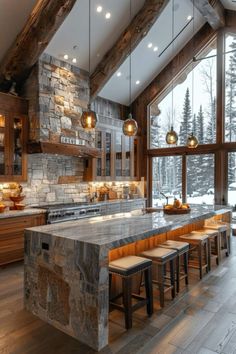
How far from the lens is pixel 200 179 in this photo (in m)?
7.73

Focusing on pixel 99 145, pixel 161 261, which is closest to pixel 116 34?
pixel 99 145

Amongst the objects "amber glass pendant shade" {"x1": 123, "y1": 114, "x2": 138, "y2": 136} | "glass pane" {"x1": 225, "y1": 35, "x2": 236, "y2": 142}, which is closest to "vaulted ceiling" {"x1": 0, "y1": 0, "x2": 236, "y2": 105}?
"glass pane" {"x1": 225, "y1": 35, "x2": 236, "y2": 142}

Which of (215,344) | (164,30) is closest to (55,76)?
(164,30)

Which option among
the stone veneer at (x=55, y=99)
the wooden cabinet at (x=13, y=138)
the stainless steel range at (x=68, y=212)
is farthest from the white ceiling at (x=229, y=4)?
the stainless steel range at (x=68, y=212)

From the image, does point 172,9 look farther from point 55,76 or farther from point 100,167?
point 100,167

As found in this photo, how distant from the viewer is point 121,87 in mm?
7949

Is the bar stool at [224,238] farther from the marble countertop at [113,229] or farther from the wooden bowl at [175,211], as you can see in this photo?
the marble countertop at [113,229]

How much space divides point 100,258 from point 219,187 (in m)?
5.66

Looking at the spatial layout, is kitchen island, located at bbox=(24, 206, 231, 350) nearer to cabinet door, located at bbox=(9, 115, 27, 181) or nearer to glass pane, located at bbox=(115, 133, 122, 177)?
cabinet door, located at bbox=(9, 115, 27, 181)

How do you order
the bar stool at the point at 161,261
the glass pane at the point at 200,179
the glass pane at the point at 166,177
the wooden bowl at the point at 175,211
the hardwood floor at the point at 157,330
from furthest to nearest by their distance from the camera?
the glass pane at the point at 166,177, the glass pane at the point at 200,179, the wooden bowl at the point at 175,211, the bar stool at the point at 161,261, the hardwood floor at the point at 157,330

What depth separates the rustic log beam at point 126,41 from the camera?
590 cm

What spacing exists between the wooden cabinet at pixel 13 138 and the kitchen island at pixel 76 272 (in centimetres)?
241

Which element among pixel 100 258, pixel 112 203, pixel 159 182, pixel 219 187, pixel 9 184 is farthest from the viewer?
pixel 159 182

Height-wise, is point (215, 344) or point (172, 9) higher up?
point (172, 9)
